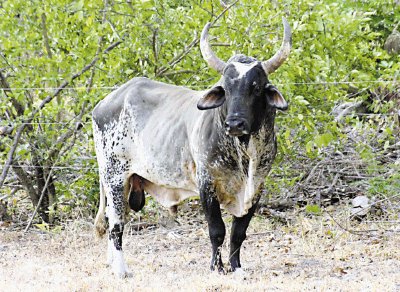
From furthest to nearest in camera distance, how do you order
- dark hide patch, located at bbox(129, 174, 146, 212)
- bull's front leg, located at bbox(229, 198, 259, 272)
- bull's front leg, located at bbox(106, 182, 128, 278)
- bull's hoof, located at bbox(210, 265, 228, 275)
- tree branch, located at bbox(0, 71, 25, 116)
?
tree branch, located at bbox(0, 71, 25, 116) → dark hide patch, located at bbox(129, 174, 146, 212) → bull's front leg, located at bbox(106, 182, 128, 278) → bull's front leg, located at bbox(229, 198, 259, 272) → bull's hoof, located at bbox(210, 265, 228, 275)

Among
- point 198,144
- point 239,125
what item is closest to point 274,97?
point 239,125

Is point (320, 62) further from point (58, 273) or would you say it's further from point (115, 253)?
point (58, 273)

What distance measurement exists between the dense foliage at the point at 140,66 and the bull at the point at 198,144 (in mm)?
1304

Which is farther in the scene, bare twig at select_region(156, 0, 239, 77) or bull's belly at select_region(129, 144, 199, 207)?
bare twig at select_region(156, 0, 239, 77)

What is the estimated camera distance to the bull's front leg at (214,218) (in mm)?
6766

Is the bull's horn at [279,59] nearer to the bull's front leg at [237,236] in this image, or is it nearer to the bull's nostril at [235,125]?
the bull's nostril at [235,125]

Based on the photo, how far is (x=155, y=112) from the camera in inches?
301

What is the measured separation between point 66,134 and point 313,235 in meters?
3.45

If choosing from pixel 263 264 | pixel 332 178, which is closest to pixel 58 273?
pixel 263 264

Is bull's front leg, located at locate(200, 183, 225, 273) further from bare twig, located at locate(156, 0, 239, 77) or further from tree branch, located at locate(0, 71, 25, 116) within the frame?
tree branch, located at locate(0, 71, 25, 116)

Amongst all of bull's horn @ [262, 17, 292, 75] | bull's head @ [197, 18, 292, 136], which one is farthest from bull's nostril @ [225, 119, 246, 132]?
bull's horn @ [262, 17, 292, 75]

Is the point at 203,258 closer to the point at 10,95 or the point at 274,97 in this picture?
the point at 274,97

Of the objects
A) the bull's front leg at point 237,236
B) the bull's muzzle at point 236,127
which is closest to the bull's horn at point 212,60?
the bull's muzzle at point 236,127

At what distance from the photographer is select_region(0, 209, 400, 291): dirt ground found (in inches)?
252
